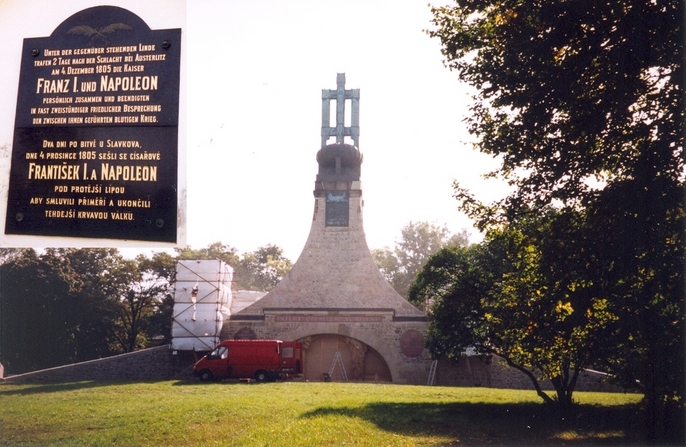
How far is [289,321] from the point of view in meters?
24.2

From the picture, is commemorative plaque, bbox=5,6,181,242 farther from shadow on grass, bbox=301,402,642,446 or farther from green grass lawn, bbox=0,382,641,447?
shadow on grass, bbox=301,402,642,446

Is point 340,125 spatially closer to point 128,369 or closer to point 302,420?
point 128,369

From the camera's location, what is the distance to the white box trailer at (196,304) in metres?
22.4

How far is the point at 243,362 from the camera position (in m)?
19.6

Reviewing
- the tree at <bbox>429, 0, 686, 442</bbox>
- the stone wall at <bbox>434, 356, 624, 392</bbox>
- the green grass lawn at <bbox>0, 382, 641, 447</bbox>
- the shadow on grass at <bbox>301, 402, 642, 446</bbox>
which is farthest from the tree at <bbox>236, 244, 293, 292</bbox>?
the tree at <bbox>429, 0, 686, 442</bbox>

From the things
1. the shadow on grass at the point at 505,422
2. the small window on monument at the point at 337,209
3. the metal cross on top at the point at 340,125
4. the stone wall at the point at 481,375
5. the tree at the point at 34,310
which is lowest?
the stone wall at the point at 481,375

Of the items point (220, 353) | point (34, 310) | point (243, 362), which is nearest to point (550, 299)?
point (243, 362)

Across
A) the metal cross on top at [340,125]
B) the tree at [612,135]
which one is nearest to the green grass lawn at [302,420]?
the tree at [612,135]

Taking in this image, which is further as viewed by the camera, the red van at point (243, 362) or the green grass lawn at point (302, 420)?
the red van at point (243, 362)

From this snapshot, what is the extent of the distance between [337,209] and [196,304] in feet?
26.8

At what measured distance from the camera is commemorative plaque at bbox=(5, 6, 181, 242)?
8500 mm

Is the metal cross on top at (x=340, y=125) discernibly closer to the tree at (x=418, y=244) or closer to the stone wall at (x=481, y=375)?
the tree at (x=418, y=244)

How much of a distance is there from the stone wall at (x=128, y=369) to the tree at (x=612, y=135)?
1723 centimetres

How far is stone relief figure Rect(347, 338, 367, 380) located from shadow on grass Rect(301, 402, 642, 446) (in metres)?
11.5
